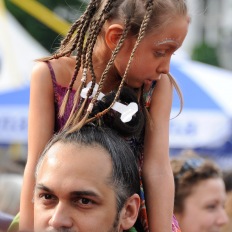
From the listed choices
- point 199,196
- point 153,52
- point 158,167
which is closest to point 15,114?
point 199,196

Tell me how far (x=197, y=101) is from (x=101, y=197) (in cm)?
716

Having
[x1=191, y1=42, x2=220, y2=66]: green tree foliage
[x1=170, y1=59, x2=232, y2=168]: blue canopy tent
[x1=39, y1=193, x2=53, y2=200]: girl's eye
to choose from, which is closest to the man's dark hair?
[x1=39, y1=193, x2=53, y2=200]: girl's eye

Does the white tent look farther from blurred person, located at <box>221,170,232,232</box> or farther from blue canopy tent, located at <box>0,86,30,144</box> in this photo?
blurred person, located at <box>221,170,232,232</box>

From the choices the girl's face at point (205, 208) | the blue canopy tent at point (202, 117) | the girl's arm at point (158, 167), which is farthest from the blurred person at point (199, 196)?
the blue canopy tent at point (202, 117)

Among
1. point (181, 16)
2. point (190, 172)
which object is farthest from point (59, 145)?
point (190, 172)

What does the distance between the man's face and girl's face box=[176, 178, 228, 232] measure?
2519 millimetres

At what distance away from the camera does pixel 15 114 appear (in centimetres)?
1037

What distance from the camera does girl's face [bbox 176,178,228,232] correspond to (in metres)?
5.42

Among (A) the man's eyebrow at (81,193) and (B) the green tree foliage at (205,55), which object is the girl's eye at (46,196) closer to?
(A) the man's eyebrow at (81,193)

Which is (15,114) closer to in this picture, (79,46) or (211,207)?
(211,207)

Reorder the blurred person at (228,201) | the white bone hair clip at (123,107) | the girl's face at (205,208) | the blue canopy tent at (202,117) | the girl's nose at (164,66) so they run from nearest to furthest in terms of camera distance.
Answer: the white bone hair clip at (123,107)
the girl's nose at (164,66)
the girl's face at (205,208)
the blurred person at (228,201)
the blue canopy tent at (202,117)

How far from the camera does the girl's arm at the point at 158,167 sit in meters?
3.21

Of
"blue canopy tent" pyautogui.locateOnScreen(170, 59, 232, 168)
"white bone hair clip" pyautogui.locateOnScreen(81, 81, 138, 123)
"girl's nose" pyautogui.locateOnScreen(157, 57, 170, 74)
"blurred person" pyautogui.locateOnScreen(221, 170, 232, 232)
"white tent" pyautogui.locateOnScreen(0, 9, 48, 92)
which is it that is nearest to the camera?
"white bone hair clip" pyautogui.locateOnScreen(81, 81, 138, 123)

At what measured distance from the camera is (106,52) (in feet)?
10.6
